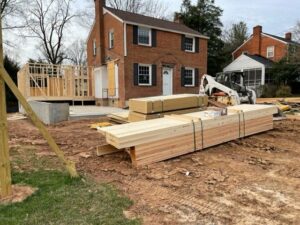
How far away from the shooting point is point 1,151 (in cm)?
388

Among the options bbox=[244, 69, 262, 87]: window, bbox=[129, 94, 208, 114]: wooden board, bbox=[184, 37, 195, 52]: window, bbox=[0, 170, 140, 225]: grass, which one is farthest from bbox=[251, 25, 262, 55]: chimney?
bbox=[0, 170, 140, 225]: grass

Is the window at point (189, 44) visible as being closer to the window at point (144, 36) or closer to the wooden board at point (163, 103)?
the window at point (144, 36)

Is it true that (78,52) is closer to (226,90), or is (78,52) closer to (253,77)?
(253,77)

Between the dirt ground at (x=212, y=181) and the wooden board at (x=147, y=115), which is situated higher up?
the wooden board at (x=147, y=115)

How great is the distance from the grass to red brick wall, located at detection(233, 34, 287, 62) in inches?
1123

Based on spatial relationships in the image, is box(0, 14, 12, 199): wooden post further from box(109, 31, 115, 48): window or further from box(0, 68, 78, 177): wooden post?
box(109, 31, 115, 48): window

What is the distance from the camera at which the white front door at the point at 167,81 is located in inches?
731

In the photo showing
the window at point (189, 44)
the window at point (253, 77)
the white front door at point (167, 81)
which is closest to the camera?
the white front door at point (167, 81)

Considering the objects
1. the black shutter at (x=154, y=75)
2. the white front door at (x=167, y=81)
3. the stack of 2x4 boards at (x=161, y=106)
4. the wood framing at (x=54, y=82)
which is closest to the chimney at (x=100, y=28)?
the wood framing at (x=54, y=82)

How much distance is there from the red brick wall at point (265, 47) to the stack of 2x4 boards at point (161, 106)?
23.3m

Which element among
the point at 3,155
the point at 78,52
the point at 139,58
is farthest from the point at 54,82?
the point at 78,52

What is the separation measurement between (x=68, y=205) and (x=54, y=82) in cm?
1512

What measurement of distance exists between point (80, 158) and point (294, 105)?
12887 mm

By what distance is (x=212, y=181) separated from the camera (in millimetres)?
4383
